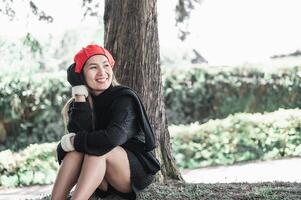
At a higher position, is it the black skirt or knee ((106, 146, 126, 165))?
knee ((106, 146, 126, 165))

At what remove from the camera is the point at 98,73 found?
3.48 meters

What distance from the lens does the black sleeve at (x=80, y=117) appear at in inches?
133

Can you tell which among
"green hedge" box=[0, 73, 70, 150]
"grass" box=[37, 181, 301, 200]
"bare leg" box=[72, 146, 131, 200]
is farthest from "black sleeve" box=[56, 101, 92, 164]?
"green hedge" box=[0, 73, 70, 150]

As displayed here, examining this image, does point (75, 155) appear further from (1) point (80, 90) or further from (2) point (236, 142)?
(2) point (236, 142)

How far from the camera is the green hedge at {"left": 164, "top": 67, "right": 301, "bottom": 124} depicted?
986 cm

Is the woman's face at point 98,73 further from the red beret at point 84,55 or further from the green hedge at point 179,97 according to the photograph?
the green hedge at point 179,97

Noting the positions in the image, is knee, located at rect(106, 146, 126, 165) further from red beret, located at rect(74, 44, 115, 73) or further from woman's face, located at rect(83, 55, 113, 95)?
red beret, located at rect(74, 44, 115, 73)

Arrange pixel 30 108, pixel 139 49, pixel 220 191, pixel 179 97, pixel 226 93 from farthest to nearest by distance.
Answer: pixel 226 93 < pixel 179 97 < pixel 30 108 < pixel 139 49 < pixel 220 191

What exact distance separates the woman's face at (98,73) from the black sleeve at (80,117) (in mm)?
141

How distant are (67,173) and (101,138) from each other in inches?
12.8

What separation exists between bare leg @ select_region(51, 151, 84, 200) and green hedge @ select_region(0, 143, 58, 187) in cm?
465

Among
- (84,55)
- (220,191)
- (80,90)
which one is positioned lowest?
(220,191)

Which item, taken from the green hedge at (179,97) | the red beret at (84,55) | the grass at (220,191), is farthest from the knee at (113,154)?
the green hedge at (179,97)

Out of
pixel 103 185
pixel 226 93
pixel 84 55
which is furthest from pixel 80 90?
pixel 226 93
